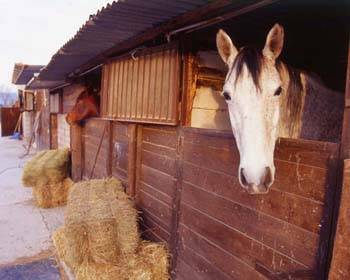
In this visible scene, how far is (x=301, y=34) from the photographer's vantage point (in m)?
3.40

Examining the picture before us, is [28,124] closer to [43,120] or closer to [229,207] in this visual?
[43,120]

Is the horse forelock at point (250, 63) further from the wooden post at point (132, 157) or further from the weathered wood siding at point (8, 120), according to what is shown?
the weathered wood siding at point (8, 120)

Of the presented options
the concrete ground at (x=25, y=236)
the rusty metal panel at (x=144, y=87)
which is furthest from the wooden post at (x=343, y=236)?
the concrete ground at (x=25, y=236)

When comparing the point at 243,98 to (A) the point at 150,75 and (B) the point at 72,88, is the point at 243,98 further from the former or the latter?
(B) the point at 72,88

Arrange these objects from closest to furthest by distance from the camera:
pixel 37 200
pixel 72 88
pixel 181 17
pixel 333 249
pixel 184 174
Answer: pixel 333 249 → pixel 181 17 → pixel 184 174 → pixel 37 200 → pixel 72 88

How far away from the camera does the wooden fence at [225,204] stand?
175 cm

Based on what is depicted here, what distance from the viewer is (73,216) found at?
146 inches

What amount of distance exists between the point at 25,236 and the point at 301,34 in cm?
487

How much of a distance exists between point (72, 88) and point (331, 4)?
703cm

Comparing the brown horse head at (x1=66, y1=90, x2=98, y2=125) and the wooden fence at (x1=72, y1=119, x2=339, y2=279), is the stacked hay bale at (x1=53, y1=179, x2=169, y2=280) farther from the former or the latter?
the brown horse head at (x1=66, y1=90, x2=98, y2=125)

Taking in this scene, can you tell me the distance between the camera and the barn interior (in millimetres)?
2750

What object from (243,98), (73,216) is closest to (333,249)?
(243,98)

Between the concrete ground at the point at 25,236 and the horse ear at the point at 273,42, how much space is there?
357cm

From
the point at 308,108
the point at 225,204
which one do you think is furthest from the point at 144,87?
the point at 308,108
